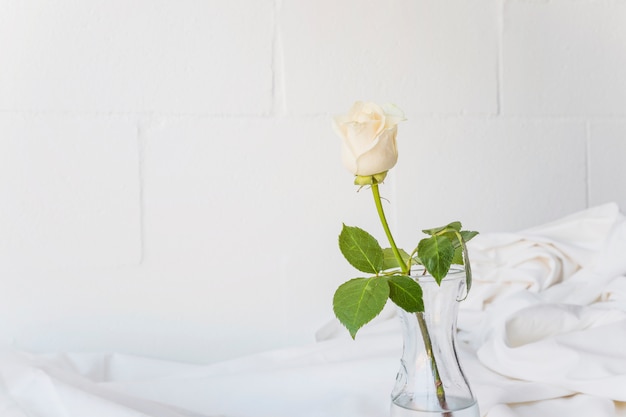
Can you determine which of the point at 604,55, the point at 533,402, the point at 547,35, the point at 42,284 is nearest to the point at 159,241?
the point at 42,284

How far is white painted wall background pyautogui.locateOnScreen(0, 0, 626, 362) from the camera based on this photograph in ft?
4.11

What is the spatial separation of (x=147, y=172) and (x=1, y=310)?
328 millimetres

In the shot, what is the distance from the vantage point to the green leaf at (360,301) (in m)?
0.63

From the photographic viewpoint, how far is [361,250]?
68 cm

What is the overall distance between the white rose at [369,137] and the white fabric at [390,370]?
34 centimetres

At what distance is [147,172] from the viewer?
131cm

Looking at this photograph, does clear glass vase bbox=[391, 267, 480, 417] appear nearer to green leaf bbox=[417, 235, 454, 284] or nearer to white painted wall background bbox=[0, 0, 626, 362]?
green leaf bbox=[417, 235, 454, 284]

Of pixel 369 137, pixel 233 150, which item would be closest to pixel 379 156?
pixel 369 137

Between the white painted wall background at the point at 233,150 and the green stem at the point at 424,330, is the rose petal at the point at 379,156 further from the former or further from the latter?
the white painted wall background at the point at 233,150

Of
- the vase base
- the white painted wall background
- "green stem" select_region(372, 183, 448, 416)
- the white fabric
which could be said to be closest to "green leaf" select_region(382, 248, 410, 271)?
"green stem" select_region(372, 183, 448, 416)

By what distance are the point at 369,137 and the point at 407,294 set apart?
0.14 meters

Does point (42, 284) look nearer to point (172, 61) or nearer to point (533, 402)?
point (172, 61)

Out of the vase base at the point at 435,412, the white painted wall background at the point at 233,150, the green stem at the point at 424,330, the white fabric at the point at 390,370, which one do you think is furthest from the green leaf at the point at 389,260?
the white painted wall background at the point at 233,150

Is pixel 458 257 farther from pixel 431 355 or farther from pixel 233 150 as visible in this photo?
pixel 233 150
